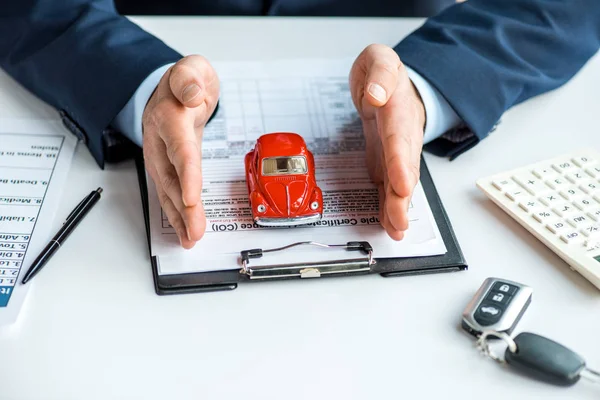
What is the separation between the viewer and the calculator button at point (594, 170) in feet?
2.61

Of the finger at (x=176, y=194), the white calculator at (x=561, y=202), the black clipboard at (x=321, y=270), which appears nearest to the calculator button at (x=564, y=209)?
the white calculator at (x=561, y=202)

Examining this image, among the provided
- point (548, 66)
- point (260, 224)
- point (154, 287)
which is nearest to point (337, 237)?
point (260, 224)

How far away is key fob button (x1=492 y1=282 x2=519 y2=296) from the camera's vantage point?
66cm

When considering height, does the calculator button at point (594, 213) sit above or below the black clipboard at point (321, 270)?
above

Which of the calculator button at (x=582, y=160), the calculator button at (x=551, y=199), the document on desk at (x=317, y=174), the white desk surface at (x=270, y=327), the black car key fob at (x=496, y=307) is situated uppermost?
the calculator button at (x=582, y=160)

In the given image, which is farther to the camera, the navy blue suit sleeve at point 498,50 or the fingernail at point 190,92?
the navy blue suit sleeve at point 498,50

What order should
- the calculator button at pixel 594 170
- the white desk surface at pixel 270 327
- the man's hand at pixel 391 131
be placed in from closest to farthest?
the white desk surface at pixel 270 327, the man's hand at pixel 391 131, the calculator button at pixel 594 170

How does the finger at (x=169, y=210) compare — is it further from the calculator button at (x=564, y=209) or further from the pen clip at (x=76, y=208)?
the calculator button at (x=564, y=209)

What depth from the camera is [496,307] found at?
64cm

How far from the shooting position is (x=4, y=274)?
0.67m

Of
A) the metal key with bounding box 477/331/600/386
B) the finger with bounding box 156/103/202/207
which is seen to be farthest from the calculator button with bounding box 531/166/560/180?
the finger with bounding box 156/103/202/207

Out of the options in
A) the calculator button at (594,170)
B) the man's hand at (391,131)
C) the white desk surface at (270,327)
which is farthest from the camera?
the calculator button at (594,170)

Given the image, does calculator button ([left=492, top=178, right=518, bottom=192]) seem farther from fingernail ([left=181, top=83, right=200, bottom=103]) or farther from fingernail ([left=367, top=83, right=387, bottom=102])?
fingernail ([left=181, top=83, right=200, bottom=103])

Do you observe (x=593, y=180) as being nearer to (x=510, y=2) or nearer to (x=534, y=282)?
(x=534, y=282)
